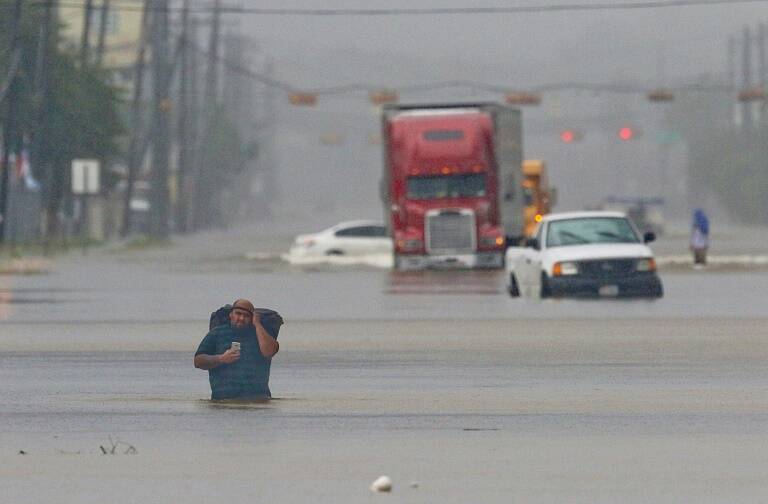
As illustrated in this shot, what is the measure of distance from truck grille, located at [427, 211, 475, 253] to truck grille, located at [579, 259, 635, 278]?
16.1m

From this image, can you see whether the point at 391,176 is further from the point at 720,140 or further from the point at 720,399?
the point at 720,140

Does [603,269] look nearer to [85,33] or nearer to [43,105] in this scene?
[43,105]

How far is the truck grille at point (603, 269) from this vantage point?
35.1 meters

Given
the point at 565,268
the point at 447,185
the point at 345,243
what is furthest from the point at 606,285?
the point at 345,243

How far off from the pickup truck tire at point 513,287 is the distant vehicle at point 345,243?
2433 cm

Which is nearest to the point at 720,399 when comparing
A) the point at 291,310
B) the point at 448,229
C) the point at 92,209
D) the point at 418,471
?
the point at 418,471

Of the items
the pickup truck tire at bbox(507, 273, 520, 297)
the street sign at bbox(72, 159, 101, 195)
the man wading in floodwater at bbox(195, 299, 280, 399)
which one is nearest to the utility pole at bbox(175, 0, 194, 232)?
the street sign at bbox(72, 159, 101, 195)

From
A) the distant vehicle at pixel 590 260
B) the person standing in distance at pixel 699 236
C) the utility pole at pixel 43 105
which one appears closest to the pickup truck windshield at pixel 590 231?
the distant vehicle at pixel 590 260

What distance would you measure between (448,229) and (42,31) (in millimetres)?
22220

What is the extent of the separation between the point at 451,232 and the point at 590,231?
578 inches

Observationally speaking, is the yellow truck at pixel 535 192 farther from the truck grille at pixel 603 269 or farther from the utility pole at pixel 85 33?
the truck grille at pixel 603 269

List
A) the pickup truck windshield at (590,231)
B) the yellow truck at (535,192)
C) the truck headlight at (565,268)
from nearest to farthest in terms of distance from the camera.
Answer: the truck headlight at (565,268), the pickup truck windshield at (590,231), the yellow truck at (535,192)

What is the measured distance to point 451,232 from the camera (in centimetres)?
5141

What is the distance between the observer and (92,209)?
10881cm
